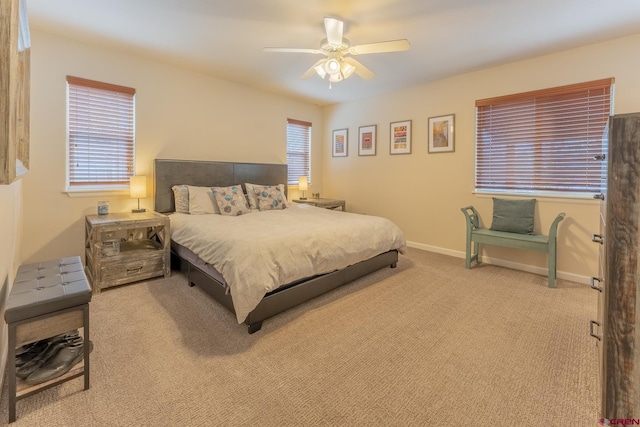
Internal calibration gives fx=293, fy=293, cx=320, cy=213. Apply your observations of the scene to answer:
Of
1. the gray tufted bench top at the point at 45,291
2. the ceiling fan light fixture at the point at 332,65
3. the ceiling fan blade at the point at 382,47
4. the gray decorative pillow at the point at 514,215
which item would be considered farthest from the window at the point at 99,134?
the gray decorative pillow at the point at 514,215

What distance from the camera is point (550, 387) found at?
164 cm

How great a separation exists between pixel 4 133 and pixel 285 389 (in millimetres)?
1626

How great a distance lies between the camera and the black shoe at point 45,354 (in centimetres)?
149

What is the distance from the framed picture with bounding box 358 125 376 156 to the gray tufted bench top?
4374mm

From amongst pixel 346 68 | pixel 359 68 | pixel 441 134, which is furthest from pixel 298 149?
pixel 346 68

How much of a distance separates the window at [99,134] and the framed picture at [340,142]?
3380 mm

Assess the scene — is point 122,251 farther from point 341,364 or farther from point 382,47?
point 382,47

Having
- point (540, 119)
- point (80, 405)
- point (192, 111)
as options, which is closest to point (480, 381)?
point (80, 405)

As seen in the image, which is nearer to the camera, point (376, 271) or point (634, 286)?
point (634, 286)

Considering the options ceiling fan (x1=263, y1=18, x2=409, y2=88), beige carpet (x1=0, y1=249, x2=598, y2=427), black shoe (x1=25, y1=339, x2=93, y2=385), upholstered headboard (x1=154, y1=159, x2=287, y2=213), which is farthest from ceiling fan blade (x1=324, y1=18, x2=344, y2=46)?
black shoe (x1=25, y1=339, x2=93, y2=385)

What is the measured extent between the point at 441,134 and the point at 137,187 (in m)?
4.11

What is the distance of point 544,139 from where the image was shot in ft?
11.3

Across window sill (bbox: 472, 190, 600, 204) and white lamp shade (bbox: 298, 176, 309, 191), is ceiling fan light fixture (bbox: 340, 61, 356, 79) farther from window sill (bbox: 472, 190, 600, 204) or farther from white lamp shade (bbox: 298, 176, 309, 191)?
white lamp shade (bbox: 298, 176, 309, 191)

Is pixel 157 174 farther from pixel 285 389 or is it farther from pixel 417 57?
pixel 417 57
